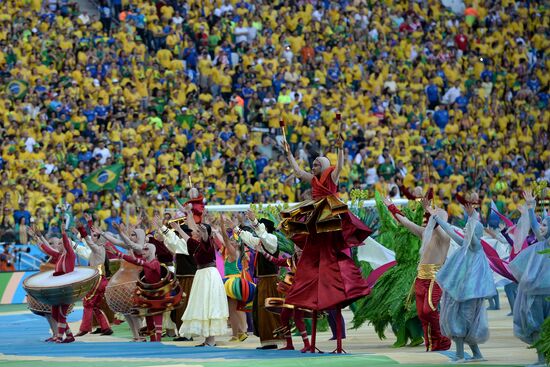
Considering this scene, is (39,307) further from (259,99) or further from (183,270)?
(259,99)

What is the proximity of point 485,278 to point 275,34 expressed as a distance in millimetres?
25973

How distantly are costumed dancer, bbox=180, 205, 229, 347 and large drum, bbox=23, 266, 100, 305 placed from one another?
75.8 inches

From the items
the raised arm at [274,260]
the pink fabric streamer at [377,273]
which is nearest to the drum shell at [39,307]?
the raised arm at [274,260]

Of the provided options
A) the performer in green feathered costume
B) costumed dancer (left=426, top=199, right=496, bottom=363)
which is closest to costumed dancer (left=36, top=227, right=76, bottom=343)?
the performer in green feathered costume

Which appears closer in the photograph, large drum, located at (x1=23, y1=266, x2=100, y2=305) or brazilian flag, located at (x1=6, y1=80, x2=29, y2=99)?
large drum, located at (x1=23, y1=266, x2=100, y2=305)

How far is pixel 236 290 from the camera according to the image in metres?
18.5

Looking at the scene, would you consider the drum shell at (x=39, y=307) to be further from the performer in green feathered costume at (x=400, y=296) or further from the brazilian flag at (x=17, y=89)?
the brazilian flag at (x=17, y=89)

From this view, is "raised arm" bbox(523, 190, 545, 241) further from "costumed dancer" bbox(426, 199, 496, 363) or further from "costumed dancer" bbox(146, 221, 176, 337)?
"costumed dancer" bbox(146, 221, 176, 337)

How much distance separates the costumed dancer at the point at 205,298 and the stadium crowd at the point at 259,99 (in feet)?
36.4

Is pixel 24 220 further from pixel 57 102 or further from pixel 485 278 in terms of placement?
pixel 485 278

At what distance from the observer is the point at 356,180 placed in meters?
33.7

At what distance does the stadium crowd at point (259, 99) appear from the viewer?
31.5 m

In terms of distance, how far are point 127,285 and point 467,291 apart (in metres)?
6.83

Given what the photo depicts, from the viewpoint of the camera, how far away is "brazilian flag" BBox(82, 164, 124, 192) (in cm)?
3041
